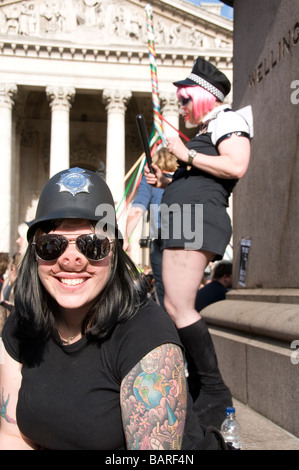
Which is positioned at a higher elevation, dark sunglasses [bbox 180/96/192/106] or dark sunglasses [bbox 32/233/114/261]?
dark sunglasses [bbox 180/96/192/106]

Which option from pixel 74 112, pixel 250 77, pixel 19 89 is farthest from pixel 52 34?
pixel 250 77

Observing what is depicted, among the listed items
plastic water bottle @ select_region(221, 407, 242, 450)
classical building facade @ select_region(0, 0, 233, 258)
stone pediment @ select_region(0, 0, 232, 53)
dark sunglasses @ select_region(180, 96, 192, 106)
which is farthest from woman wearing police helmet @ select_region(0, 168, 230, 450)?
stone pediment @ select_region(0, 0, 232, 53)

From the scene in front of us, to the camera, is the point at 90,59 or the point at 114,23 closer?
the point at 90,59

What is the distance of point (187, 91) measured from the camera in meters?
3.73

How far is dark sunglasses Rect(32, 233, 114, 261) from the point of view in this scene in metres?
1.93

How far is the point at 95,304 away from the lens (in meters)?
1.99

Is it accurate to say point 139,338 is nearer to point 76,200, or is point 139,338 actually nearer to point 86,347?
point 86,347

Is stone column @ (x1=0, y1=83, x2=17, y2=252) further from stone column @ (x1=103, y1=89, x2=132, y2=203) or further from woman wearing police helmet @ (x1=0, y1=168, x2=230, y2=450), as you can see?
woman wearing police helmet @ (x1=0, y1=168, x2=230, y2=450)

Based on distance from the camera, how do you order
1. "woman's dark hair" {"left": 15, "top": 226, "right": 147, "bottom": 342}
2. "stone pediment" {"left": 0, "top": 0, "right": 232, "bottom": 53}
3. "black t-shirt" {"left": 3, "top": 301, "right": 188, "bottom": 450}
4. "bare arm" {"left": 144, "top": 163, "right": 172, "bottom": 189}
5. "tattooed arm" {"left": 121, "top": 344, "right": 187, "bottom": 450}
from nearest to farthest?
"tattooed arm" {"left": 121, "top": 344, "right": 187, "bottom": 450} < "black t-shirt" {"left": 3, "top": 301, "right": 188, "bottom": 450} < "woman's dark hair" {"left": 15, "top": 226, "right": 147, "bottom": 342} < "bare arm" {"left": 144, "top": 163, "right": 172, "bottom": 189} < "stone pediment" {"left": 0, "top": 0, "right": 232, "bottom": 53}

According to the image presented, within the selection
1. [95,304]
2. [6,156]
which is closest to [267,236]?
[95,304]

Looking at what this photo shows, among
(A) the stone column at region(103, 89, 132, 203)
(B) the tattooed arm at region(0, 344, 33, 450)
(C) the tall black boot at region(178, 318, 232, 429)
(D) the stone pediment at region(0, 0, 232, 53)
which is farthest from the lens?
(D) the stone pediment at region(0, 0, 232, 53)

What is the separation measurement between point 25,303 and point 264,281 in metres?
2.68

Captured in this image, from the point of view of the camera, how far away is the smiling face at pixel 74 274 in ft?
6.38

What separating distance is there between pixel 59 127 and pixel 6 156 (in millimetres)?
3071
